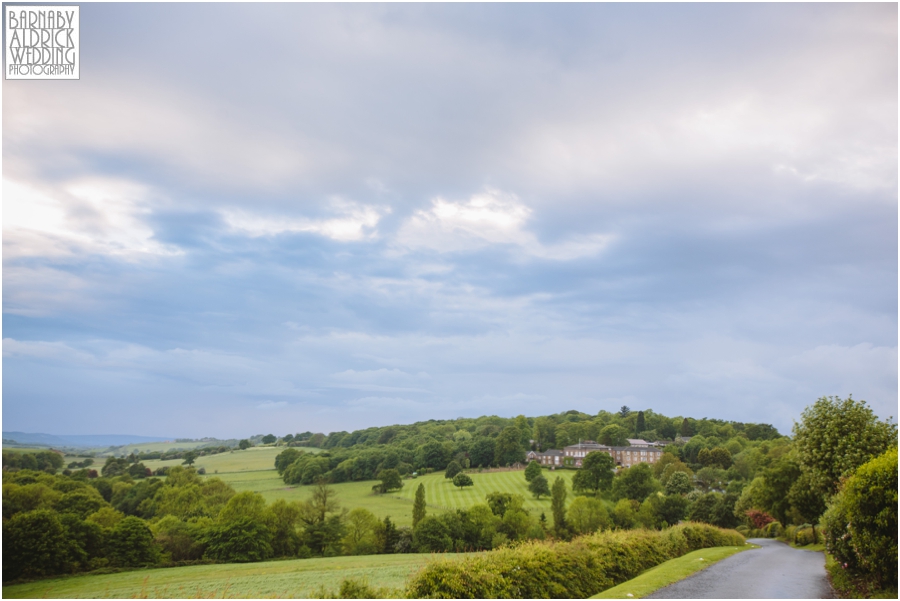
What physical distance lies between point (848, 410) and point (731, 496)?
38692 millimetres

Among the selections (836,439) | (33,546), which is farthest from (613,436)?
(33,546)

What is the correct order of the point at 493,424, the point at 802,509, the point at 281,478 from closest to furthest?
the point at 802,509 → the point at 281,478 → the point at 493,424

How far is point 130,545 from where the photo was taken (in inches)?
1641

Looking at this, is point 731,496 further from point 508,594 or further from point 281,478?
point 281,478

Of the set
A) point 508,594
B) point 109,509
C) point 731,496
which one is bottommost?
point 731,496

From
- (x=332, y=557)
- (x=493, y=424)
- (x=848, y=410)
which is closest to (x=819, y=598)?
(x=848, y=410)

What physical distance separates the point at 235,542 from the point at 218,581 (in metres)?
14.7

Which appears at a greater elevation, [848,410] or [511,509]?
[848,410]

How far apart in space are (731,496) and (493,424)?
197ft

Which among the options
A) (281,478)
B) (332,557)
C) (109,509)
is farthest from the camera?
(281,478)

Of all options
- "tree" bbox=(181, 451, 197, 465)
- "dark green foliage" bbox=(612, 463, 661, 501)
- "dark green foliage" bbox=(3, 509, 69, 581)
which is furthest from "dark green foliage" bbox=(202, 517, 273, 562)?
"dark green foliage" bbox=(612, 463, 661, 501)

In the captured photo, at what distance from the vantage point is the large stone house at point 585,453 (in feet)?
302

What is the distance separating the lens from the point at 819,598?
12.8m

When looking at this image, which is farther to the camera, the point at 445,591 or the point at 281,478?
the point at 281,478
